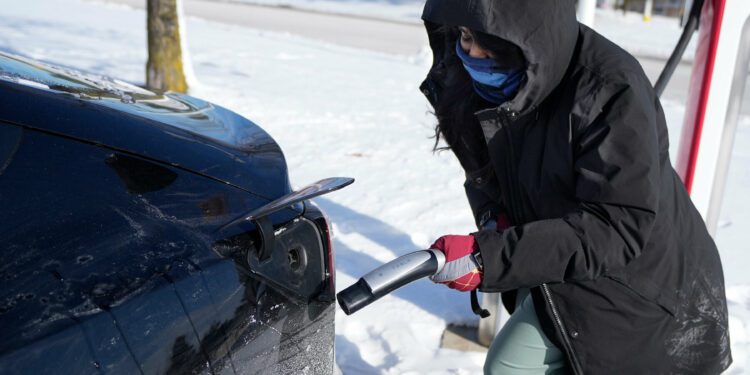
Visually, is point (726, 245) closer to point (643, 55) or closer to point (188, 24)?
point (643, 55)

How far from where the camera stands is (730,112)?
8.79 feet

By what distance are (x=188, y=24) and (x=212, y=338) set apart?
14178 mm

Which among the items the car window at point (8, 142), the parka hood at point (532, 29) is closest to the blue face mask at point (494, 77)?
the parka hood at point (532, 29)

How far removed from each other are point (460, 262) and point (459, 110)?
20.5 inches

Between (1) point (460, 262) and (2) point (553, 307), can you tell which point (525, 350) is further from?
(1) point (460, 262)

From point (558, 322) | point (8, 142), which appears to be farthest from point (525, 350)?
point (8, 142)

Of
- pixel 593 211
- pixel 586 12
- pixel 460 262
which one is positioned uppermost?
pixel 586 12

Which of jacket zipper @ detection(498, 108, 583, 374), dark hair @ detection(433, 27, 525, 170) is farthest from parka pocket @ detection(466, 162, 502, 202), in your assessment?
jacket zipper @ detection(498, 108, 583, 374)

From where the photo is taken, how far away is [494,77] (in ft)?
5.57

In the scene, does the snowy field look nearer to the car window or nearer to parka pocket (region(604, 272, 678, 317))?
parka pocket (region(604, 272, 678, 317))

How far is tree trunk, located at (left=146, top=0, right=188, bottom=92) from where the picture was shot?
279 inches

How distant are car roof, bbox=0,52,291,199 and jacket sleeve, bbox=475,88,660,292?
1.93 ft

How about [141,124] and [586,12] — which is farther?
[586,12]

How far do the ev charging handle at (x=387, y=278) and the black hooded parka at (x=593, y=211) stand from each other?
124 millimetres
